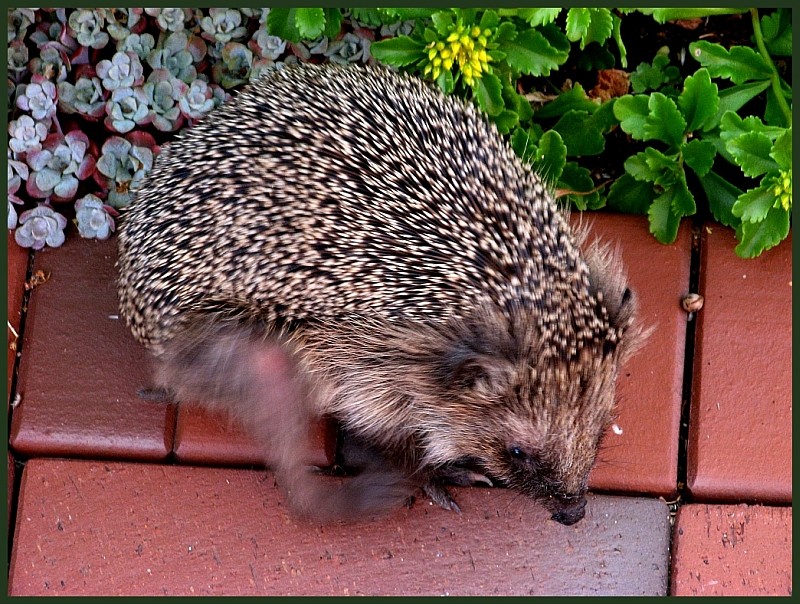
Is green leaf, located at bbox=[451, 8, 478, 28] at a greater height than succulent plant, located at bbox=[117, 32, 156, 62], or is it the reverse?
green leaf, located at bbox=[451, 8, 478, 28]

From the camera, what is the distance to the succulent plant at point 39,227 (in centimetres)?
272

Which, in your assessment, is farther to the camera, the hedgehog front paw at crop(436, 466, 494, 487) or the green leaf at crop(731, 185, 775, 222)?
the hedgehog front paw at crop(436, 466, 494, 487)

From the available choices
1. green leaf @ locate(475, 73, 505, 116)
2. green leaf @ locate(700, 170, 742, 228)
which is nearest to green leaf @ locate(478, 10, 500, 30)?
green leaf @ locate(475, 73, 505, 116)

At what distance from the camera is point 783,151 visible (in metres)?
2.44

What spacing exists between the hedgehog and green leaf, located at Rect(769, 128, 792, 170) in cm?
55

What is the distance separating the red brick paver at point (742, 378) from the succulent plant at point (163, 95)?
1.73 m

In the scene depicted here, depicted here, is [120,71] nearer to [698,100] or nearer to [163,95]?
[163,95]

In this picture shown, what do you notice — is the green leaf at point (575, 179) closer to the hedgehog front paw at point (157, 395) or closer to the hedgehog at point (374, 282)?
the hedgehog at point (374, 282)

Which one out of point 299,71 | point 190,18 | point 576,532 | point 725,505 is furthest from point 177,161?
point 725,505

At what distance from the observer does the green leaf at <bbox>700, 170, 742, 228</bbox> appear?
8.66 ft

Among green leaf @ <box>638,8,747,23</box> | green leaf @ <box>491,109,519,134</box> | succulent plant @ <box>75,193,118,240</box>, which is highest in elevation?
green leaf @ <box>638,8,747,23</box>

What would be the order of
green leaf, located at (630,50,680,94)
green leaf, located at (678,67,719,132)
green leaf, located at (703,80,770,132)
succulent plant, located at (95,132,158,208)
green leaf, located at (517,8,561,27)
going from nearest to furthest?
green leaf, located at (517,8,561,27)
green leaf, located at (678,67,719,132)
green leaf, located at (703,80,770,132)
succulent plant, located at (95,132,158,208)
green leaf, located at (630,50,680,94)

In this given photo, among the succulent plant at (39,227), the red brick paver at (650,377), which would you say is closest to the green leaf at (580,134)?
the red brick paver at (650,377)

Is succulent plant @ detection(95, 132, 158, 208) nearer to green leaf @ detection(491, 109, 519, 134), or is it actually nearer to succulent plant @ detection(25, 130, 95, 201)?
succulent plant @ detection(25, 130, 95, 201)
